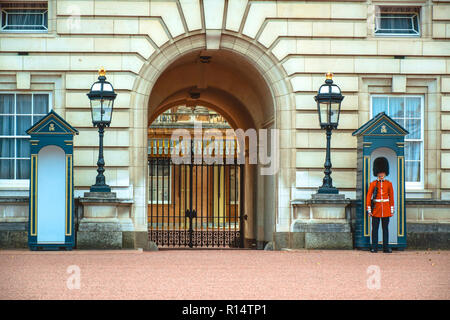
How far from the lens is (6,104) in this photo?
15.2 m

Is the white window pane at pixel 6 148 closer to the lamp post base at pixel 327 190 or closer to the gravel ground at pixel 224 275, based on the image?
the gravel ground at pixel 224 275

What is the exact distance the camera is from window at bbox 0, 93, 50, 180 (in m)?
15.2

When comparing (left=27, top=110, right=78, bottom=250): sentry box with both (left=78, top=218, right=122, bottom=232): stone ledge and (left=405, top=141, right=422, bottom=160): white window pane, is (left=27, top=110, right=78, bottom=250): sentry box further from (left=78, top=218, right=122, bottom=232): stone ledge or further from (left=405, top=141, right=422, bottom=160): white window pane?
(left=405, top=141, right=422, bottom=160): white window pane

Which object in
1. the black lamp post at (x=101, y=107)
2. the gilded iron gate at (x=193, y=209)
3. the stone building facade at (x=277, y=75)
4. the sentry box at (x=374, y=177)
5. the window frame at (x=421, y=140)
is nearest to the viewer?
the black lamp post at (x=101, y=107)

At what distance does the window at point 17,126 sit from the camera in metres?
15.2

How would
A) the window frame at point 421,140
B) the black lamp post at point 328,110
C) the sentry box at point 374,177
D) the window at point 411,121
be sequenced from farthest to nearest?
the window at point 411,121 < the window frame at point 421,140 < the black lamp post at point 328,110 < the sentry box at point 374,177

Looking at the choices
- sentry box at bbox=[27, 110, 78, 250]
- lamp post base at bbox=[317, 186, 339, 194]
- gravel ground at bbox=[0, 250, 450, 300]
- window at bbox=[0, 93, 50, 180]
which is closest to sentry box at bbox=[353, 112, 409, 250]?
lamp post base at bbox=[317, 186, 339, 194]

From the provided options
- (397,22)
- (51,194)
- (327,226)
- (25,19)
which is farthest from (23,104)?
(397,22)

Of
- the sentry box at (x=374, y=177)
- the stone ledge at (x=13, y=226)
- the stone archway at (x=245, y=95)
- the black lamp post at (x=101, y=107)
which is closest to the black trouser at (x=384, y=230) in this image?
the sentry box at (x=374, y=177)

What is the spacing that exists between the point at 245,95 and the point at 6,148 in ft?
18.0

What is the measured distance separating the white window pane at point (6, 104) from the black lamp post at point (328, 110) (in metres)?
5.61

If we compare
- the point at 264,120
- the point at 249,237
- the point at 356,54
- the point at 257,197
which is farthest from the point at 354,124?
the point at 249,237

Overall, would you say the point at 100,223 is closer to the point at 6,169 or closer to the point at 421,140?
the point at 6,169
